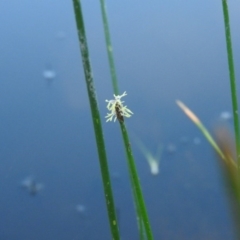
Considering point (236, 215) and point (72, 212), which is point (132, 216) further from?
point (236, 215)

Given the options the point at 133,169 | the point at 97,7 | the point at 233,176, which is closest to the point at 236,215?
the point at 233,176

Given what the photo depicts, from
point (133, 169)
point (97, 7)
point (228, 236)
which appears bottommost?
point (228, 236)

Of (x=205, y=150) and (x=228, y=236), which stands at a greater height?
(x=205, y=150)

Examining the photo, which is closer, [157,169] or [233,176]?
[233,176]

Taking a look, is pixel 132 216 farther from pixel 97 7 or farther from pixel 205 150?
pixel 97 7

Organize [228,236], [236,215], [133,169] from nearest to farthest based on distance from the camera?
[133,169]
[236,215]
[228,236]

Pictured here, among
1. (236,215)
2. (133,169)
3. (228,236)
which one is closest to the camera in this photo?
(133,169)

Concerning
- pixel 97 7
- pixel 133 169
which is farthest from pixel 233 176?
pixel 97 7

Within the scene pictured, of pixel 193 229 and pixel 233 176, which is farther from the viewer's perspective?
pixel 193 229

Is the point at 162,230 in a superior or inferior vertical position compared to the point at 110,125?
inferior
